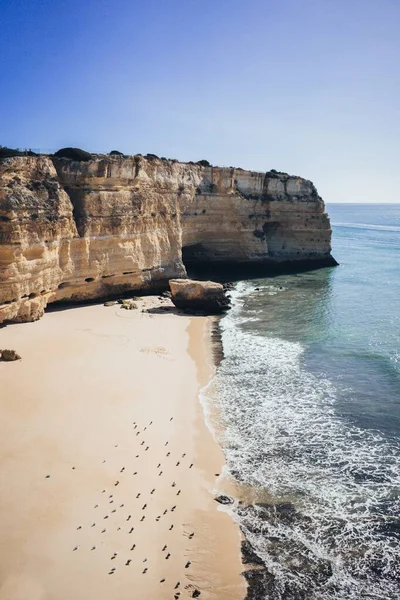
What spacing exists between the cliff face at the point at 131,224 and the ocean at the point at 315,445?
9.79m

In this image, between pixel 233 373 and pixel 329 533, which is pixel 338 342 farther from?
pixel 329 533

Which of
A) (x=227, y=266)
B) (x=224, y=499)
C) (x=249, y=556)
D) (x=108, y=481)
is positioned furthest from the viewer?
(x=227, y=266)

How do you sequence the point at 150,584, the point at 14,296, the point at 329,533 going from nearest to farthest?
the point at 150,584
the point at 329,533
the point at 14,296

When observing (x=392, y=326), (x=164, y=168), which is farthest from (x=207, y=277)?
(x=392, y=326)

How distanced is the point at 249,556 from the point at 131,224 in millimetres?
26198

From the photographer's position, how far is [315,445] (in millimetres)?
14633

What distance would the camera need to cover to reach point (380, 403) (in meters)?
17.5

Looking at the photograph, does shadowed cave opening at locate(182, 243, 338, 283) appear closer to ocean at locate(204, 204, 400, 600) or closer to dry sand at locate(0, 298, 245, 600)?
ocean at locate(204, 204, 400, 600)

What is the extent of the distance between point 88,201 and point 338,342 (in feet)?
62.3

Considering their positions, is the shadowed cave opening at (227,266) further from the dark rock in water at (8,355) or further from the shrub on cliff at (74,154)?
the dark rock in water at (8,355)

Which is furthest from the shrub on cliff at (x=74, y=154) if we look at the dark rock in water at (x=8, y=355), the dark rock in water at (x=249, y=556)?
the dark rock in water at (x=249, y=556)

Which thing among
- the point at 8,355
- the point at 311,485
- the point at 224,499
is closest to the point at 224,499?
the point at 224,499

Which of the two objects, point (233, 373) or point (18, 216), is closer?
point (233, 373)

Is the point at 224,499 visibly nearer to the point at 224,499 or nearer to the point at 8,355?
the point at 224,499
